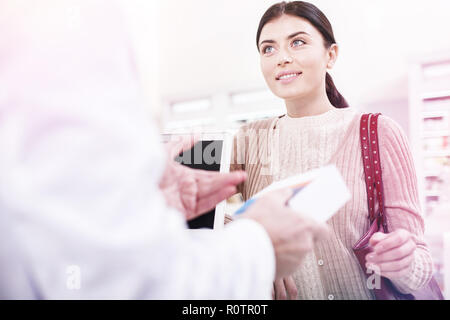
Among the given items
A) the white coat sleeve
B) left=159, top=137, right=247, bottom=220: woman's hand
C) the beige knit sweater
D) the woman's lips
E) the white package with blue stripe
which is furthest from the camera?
the woman's lips

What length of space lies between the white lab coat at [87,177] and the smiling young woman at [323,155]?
47cm

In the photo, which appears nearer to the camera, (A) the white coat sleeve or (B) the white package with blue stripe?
(A) the white coat sleeve

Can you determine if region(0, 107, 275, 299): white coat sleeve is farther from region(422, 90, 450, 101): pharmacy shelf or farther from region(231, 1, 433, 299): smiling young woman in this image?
region(422, 90, 450, 101): pharmacy shelf

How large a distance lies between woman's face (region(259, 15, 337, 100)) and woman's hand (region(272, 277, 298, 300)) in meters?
0.47

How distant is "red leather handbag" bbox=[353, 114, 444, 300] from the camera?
80cm

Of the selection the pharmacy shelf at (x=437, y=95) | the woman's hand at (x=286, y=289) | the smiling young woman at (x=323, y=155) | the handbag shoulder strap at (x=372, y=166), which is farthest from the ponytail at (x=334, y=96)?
the woman's hand at (x=286, y=289)

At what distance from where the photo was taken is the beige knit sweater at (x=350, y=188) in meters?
0.80

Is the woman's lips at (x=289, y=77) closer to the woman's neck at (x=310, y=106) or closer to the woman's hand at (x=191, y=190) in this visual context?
the woman's neck at (x=310, y=106)

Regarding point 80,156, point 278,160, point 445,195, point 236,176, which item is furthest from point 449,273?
point 80,156

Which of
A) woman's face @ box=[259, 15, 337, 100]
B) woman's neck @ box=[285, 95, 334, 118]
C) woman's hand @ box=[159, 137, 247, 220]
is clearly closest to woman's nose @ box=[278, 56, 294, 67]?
woman's face @ box=[259, 15, 337, 100]

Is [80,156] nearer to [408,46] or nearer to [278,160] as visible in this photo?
[278,160]
